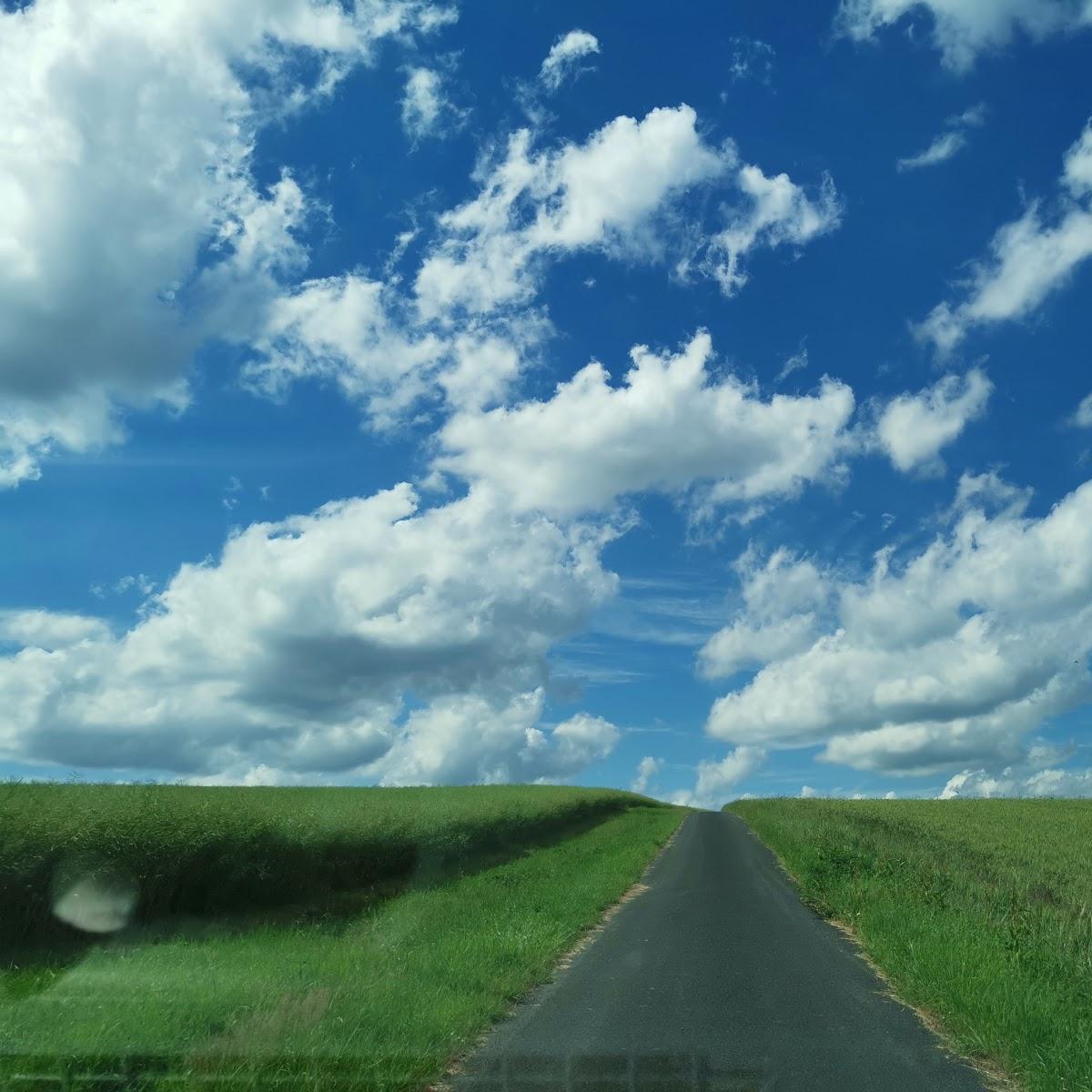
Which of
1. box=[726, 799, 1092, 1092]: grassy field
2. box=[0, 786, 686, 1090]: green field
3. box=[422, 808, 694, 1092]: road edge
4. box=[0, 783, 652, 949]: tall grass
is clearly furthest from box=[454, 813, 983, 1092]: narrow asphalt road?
box=[0, 783, 652, 949]: tall grass

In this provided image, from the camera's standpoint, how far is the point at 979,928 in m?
14.2

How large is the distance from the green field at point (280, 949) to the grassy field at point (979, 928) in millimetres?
4920

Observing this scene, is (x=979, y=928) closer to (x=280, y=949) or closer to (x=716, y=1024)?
(x=716, y=1024)

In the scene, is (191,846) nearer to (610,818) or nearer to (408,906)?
(408,906)

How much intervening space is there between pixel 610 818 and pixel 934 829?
1058 inches

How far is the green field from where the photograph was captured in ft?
27.3

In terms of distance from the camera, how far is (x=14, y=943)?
1370 centimetres

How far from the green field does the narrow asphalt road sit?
2.25 ft

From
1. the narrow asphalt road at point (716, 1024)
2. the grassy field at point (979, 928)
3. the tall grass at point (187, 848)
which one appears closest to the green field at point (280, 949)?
the tall grass at point (187, 848)

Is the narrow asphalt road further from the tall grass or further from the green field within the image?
the tall grass

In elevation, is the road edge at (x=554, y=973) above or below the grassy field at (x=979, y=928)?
below

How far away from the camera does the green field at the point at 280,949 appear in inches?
328

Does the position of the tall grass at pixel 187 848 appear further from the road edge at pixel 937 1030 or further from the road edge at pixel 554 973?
the road edge at pixel 937 1030

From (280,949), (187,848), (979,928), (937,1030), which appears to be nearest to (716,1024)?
(937,1030)
